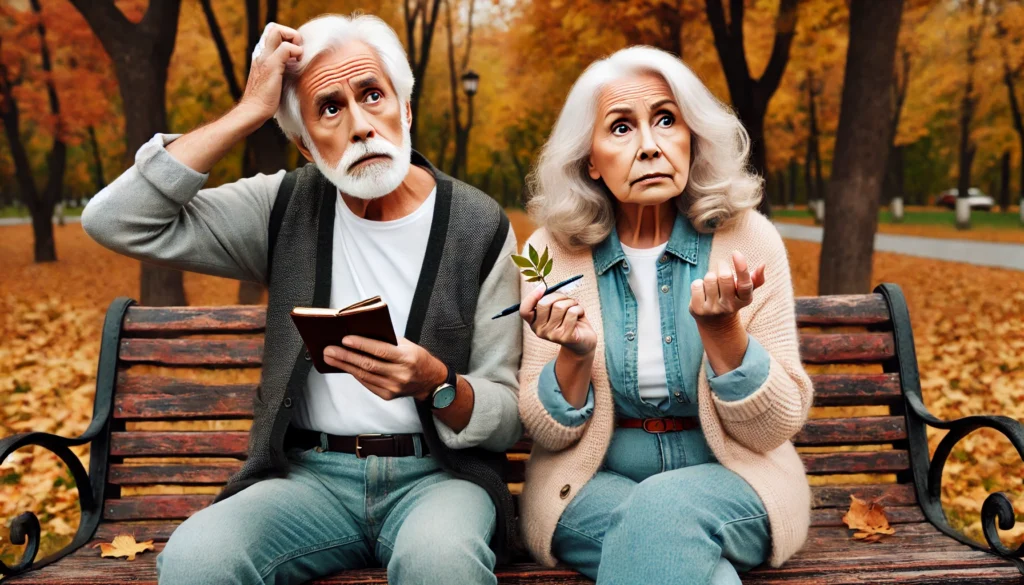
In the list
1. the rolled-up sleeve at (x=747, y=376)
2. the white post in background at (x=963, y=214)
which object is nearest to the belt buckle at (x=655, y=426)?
the rolled-up sleeve at (x=747, y=376)

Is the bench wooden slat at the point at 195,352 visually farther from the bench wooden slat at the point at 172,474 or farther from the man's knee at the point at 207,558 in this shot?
the man's knee at the point at 207,558

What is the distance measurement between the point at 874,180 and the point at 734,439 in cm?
578

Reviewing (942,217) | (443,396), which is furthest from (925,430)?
(942,217)

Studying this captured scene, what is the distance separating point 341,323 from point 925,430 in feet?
7.04

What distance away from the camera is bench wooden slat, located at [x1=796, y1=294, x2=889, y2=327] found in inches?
132

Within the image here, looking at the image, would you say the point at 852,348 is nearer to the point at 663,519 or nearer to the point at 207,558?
the point at 663,519

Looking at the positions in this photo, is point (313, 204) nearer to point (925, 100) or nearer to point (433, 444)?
point (433, 444)

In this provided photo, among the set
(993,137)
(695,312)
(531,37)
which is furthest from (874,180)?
(993,137)

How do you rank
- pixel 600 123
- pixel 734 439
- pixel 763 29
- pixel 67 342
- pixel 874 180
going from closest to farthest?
pixel 734 439 < pixel 600 123 < pixel 874 180 < pixel 67 342 < pixel 763 29

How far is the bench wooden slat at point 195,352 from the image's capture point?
3312mm

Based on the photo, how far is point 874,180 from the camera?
7.59 meters

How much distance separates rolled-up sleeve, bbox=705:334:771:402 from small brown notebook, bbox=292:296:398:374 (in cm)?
85

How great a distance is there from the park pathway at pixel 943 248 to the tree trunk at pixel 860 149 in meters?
2.38

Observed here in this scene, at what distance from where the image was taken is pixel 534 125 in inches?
503
